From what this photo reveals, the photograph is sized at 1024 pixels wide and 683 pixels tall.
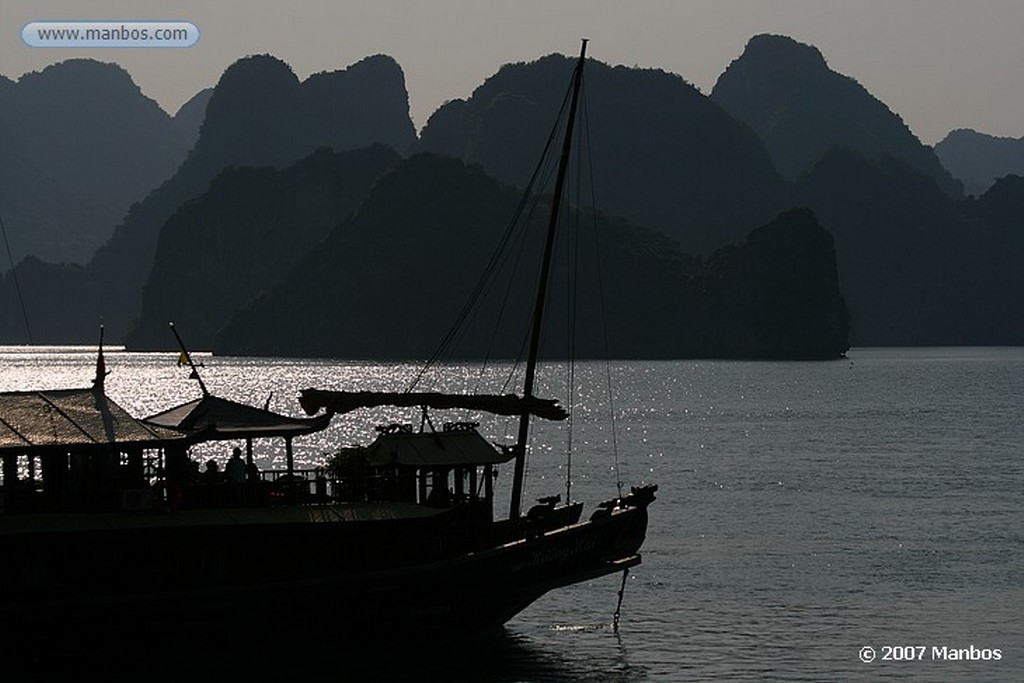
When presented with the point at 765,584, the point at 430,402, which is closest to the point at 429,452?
the point at 430,402

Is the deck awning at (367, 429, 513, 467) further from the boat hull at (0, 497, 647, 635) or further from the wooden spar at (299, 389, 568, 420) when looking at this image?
the wooden spar at (299, 389, 568, 420)

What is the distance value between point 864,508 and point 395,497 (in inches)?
1480

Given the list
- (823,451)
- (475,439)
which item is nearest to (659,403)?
(823,451)

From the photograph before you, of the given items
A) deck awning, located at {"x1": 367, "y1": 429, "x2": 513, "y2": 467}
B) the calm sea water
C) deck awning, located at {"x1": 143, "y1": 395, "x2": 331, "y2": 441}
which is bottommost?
the calm sea water

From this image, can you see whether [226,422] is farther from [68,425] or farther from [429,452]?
[429,452]

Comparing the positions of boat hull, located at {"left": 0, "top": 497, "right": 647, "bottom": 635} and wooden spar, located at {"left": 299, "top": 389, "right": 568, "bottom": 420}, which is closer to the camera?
boat hull, located at {"left": 0, "top": 497, "right": 647, "bottom": 635}

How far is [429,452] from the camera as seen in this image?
39.8 metres

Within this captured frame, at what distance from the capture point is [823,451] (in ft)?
350

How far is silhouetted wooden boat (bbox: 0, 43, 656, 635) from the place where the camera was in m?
35.2

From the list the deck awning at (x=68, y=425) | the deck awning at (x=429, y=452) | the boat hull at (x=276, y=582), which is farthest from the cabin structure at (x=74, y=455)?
the deck awning at (x=429, y=452)

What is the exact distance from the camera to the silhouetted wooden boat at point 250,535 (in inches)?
1385

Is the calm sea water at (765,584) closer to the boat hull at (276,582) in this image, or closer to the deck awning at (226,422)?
the boat hull at (276,582)

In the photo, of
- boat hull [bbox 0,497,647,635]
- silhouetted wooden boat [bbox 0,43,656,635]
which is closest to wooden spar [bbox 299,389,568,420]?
silhouetted wooden boat [bbox 0,43,656,635]

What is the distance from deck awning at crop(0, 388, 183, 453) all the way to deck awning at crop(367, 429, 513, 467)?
539 cm
